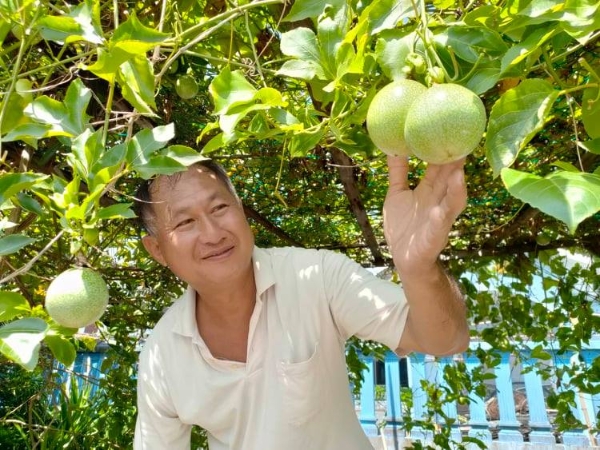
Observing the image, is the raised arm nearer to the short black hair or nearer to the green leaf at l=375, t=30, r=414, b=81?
the green leaf at l=375, t=30, r=414, b=81

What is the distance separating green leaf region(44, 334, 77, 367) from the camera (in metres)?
1.25

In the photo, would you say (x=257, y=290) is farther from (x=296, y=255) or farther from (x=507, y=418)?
(x=507, y=418)

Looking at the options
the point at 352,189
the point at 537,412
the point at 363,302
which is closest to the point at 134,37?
the point at 363,302

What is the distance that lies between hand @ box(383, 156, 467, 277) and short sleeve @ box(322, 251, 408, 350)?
34 centimetres

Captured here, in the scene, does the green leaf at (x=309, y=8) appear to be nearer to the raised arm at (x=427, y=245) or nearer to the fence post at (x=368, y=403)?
the raised arm at (x=427, y=245)

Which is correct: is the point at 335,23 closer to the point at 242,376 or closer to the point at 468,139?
the point at 468,139

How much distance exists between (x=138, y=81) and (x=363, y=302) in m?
0.92

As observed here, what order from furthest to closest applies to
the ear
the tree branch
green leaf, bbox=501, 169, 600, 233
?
1. the tree branch
2. the ear
3. green leaf, bbox=501, 169, 600, 233

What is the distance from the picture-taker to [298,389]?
170 centimetres

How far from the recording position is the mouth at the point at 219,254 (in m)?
1.62

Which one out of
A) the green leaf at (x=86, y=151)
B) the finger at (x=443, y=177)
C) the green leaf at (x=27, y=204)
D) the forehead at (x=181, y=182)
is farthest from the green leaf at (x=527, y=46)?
the forehead at (x=181, y=182)

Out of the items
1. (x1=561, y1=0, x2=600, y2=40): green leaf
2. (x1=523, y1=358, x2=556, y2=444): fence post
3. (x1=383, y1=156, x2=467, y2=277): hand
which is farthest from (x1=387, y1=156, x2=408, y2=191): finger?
(x1=523, y1=358, x2=556, y2=444): fence post

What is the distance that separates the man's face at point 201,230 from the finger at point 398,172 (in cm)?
58

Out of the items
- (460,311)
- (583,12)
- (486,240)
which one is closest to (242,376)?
(460,311)
